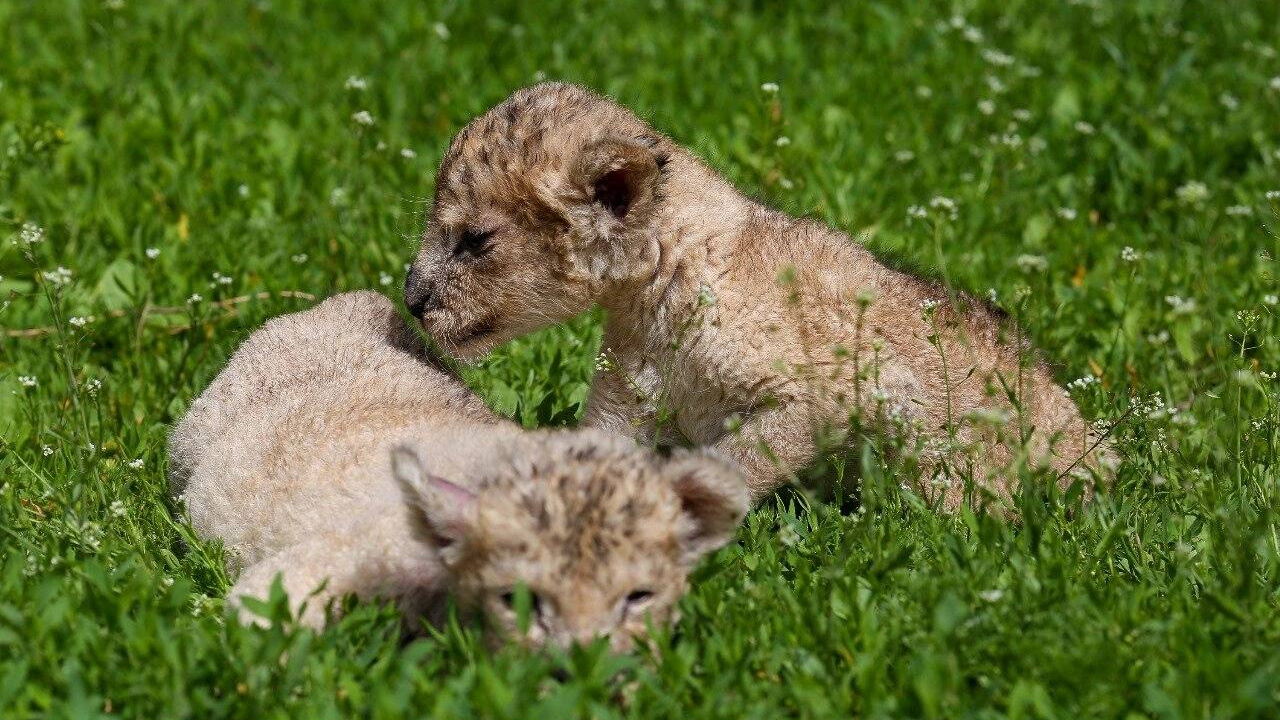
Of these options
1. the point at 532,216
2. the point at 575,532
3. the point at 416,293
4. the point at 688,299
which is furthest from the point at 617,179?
the point at 575,532

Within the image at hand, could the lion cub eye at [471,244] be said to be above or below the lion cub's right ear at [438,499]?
below

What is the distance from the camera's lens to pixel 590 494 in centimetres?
446

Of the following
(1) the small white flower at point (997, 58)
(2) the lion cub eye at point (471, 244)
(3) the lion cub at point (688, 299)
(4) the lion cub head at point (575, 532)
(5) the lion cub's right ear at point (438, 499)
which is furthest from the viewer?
(1) the small white flower at point (997, 58)

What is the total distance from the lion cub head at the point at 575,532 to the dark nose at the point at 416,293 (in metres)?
1.84

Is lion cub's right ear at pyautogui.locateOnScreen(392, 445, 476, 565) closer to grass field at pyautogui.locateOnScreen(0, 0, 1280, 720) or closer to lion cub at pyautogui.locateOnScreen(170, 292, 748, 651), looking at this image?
lion cub at pyautogui.locateOnScreen(170, 292, 748, 651)

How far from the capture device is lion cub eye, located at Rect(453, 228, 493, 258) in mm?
6363

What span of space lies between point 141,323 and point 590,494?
3524 mm

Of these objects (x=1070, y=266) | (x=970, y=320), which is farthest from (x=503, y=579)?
(x=1070, y=266)

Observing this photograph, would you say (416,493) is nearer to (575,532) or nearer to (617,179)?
(575,532)

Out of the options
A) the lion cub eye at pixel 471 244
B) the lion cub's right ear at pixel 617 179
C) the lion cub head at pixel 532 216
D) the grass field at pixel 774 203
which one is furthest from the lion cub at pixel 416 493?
the lion cub's right ear at pixel 617 179

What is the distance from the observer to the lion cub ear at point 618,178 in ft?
19.7

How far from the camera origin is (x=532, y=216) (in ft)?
20.5

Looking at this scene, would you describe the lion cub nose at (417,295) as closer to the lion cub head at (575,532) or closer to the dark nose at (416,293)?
the dark nose at (416,293)

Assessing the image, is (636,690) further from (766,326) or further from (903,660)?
(766,326)
